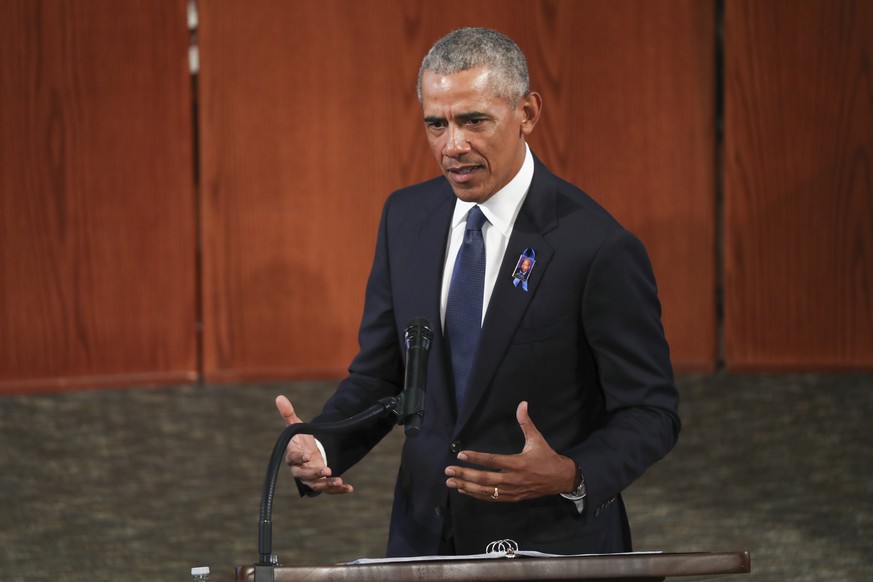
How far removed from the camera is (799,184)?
14.3ft

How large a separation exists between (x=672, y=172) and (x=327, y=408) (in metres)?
2.92

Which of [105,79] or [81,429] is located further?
[105,79]

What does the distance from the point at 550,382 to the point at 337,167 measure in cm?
290

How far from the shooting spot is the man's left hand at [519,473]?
1417mm

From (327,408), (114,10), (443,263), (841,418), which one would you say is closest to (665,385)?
(443,263)

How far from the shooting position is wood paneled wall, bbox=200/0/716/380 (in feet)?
14.4

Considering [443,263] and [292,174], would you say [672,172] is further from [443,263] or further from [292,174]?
[443,263]

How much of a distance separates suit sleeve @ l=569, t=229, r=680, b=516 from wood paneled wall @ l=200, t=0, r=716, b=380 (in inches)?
112

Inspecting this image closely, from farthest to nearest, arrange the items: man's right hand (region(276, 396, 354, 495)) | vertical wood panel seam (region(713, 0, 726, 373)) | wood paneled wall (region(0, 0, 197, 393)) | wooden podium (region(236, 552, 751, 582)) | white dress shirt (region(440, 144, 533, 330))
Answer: vertical wood panel seam (region(713, 0, 726, 373)) → wood paneled wall (region(0, 0, 197, 393)) → white dress shirt (region(440, 144, 533, 330)) → man's right hand (region(276, 396, 354, 495)) → wooden podium (region(236, 552, 751, 582))

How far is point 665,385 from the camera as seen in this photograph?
5.38ft

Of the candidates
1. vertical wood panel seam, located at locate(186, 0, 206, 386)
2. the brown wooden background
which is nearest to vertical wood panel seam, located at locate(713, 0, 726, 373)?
the brown wooden background

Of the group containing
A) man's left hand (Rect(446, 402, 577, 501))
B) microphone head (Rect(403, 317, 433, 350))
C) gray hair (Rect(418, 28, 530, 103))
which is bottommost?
man's left hand (Rect(446, 402, 577, 501))

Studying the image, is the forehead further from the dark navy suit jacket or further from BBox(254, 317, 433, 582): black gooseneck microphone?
BBox(254, 317, 433, 582): black gooseneck microphone

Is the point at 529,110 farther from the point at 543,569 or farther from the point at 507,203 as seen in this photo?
the point at 543,569
